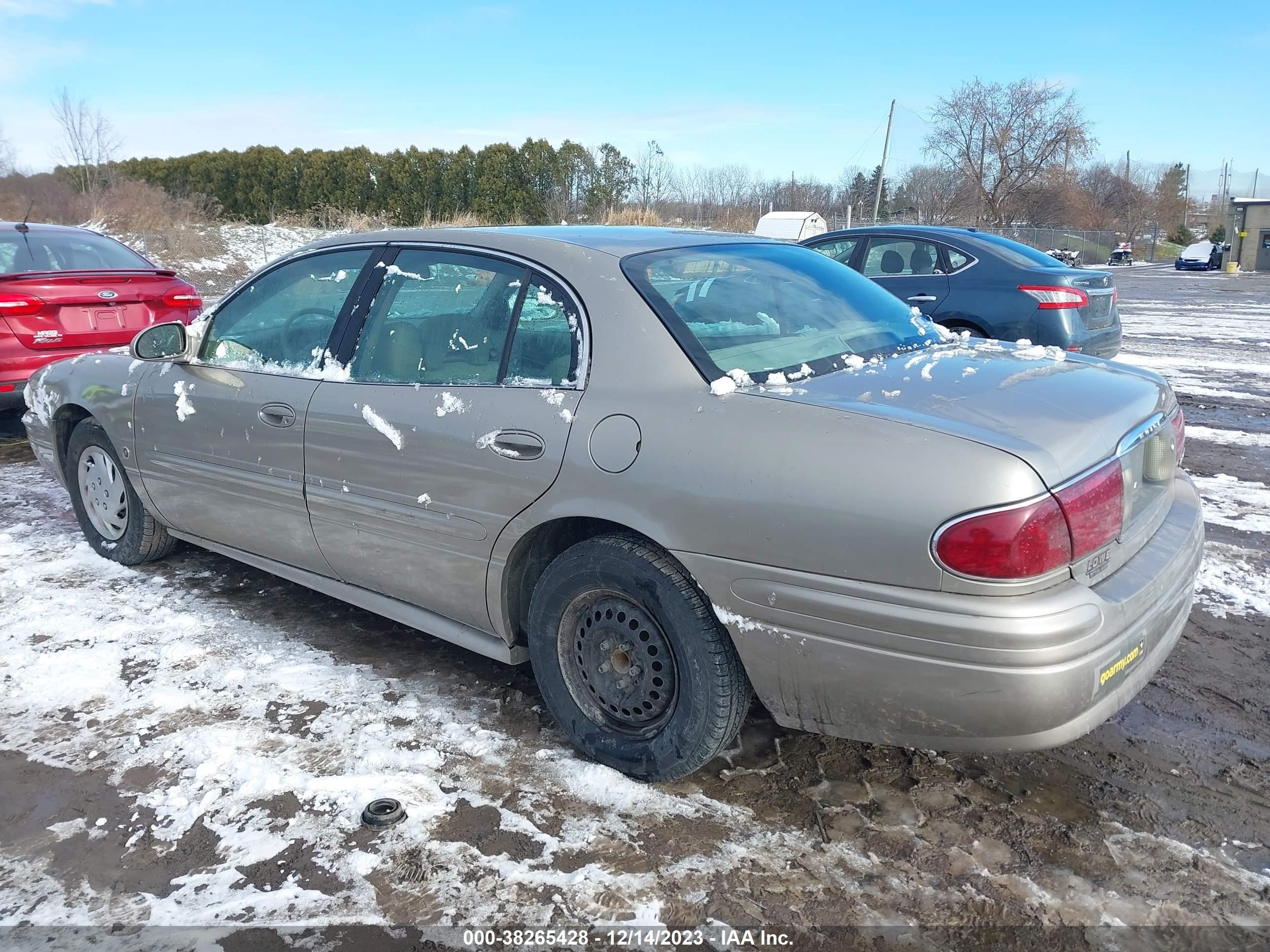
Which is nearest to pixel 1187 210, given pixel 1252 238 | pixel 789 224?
pixel 1252 238

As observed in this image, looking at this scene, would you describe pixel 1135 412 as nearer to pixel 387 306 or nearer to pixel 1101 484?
pixel 1101 484

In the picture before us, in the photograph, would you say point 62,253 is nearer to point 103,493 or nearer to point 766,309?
point 103,493

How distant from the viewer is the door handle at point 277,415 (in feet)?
11.5

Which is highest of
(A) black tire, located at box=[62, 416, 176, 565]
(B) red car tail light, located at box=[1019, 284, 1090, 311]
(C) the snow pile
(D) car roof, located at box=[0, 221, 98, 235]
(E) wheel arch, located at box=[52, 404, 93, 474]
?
(D) car roof, located at box=[0, 221, 98, 235]

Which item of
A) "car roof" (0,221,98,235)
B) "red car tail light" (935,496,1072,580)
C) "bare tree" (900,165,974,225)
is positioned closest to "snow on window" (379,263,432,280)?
"red car tail light" (935,496,1072,580)

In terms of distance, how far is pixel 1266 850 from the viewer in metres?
2.44

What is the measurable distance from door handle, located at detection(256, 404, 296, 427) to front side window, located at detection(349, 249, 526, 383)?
0.32 m

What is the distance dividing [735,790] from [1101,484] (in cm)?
131

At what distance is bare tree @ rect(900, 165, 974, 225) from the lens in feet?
152

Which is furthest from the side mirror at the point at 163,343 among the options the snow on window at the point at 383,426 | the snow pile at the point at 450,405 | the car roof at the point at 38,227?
the car roof at the point at 38,227

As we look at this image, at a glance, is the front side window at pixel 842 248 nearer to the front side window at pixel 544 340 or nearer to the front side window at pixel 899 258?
the front side window at pixel 899 258

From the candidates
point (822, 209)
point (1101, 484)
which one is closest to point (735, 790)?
point (1101, 484)

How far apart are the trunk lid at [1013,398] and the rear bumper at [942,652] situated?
32 cm

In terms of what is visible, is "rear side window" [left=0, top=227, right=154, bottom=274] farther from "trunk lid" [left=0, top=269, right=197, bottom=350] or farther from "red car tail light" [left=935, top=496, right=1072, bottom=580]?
"red car tail light" [left=935, top=496, right=1072, bottom=580]
